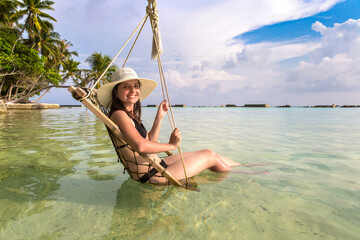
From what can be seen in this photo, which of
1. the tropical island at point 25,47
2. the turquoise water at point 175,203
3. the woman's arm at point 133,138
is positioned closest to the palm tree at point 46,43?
the tropical island at point 25,47

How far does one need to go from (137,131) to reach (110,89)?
2.34ft

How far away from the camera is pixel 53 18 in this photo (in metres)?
26.5

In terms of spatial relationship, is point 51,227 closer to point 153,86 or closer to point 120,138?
point 120,138

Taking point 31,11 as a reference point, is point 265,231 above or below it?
below

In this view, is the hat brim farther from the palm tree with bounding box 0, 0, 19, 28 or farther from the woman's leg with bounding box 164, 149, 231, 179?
the palm tree with bounding box 0, 0, 19, 28

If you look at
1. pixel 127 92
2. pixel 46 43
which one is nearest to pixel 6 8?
pixel 46 43

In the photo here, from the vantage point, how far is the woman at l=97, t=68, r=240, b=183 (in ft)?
7.32

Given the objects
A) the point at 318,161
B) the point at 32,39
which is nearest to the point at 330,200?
the point at 318,161

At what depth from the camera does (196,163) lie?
2855mm

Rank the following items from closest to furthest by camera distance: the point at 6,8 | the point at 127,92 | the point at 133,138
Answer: the point at 133,138 < the point at 127,92 < the point at 6,8

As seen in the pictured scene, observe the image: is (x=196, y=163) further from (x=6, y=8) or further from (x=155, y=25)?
(x=6, y=8)

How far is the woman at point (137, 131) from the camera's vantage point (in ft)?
7.32

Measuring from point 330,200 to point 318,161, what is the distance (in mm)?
2103

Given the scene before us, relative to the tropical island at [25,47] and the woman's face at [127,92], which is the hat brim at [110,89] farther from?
the tropical island at [25,47]
